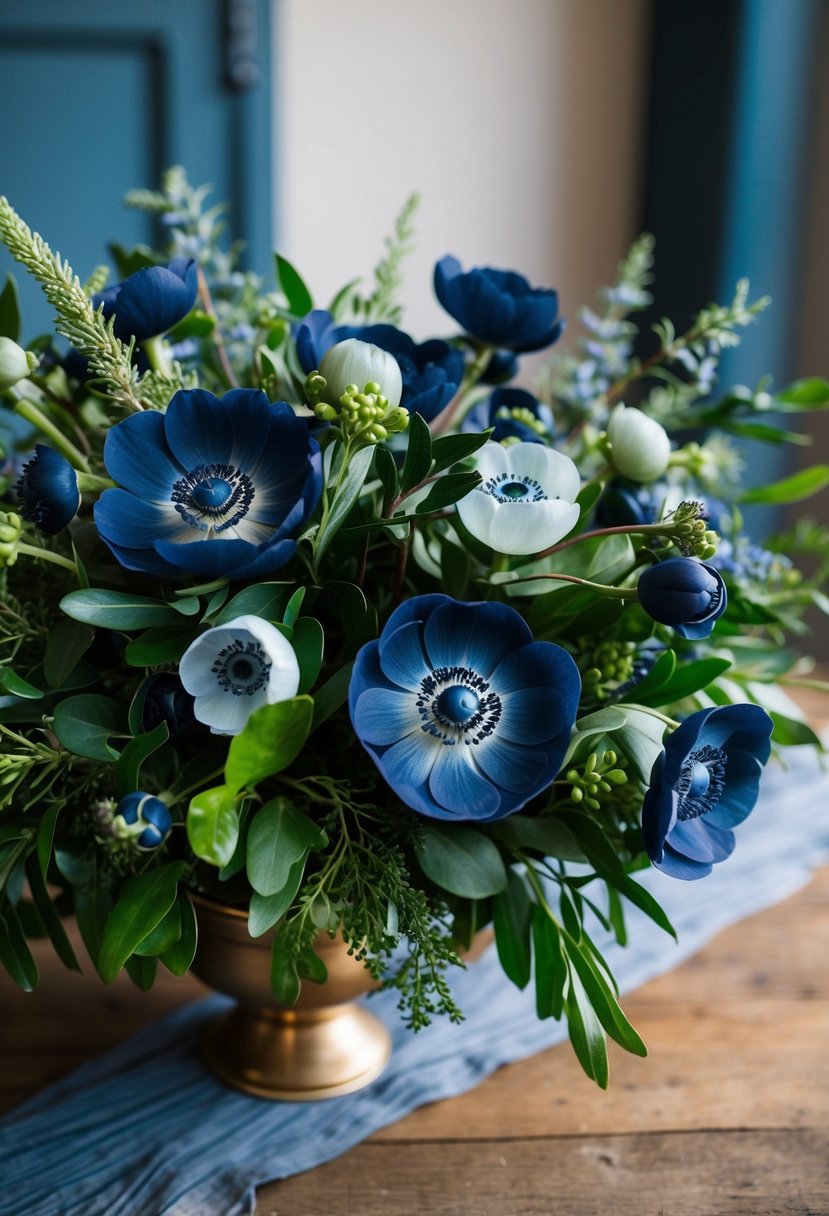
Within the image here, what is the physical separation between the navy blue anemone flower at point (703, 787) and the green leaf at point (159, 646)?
0.73 ft

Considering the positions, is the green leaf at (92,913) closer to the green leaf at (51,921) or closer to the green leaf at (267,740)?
the green leaf at (51,921)

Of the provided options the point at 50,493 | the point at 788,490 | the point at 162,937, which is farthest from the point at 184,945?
the point at 788,490

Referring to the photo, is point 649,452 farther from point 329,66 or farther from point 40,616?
point 329,66

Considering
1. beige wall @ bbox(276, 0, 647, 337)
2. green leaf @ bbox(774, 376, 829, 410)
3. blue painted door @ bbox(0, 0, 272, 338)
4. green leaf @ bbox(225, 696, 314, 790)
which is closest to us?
green leaf @ bbox(225, 696, 314, 790)

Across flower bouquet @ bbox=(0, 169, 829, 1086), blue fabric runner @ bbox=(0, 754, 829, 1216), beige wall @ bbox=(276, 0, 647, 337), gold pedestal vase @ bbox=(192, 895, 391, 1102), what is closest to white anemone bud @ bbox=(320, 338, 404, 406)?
flower bouquet @ bbox=(0, 169, 829, 1086)

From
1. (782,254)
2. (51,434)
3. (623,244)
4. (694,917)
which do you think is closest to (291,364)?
(51,434)

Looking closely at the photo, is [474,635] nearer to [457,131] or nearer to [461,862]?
[461,862]

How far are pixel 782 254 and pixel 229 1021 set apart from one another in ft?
5.44

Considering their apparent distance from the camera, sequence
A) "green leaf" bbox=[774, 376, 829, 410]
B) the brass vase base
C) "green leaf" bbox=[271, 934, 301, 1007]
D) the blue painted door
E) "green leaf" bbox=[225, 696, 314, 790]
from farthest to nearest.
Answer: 1. the blue painted door
2. "green leaf" bbox=[774, 376, 829, 410]
3. the brass vase base
4. "green leaf" bbox=[271, 934, 301, 1007]
5. "green leaf" bbox=[225, 696, 314, 790]

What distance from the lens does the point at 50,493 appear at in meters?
0.47

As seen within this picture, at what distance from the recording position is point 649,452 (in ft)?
1.85

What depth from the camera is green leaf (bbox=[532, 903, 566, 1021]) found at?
0.53m

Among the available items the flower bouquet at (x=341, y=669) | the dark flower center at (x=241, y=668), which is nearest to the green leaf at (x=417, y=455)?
the flower bouquet at (x=341, y=669)

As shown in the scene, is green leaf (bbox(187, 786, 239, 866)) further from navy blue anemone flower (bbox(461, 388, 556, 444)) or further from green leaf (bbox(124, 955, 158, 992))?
navy blue anemone flower (bbox(461, 388, 556, 444))
